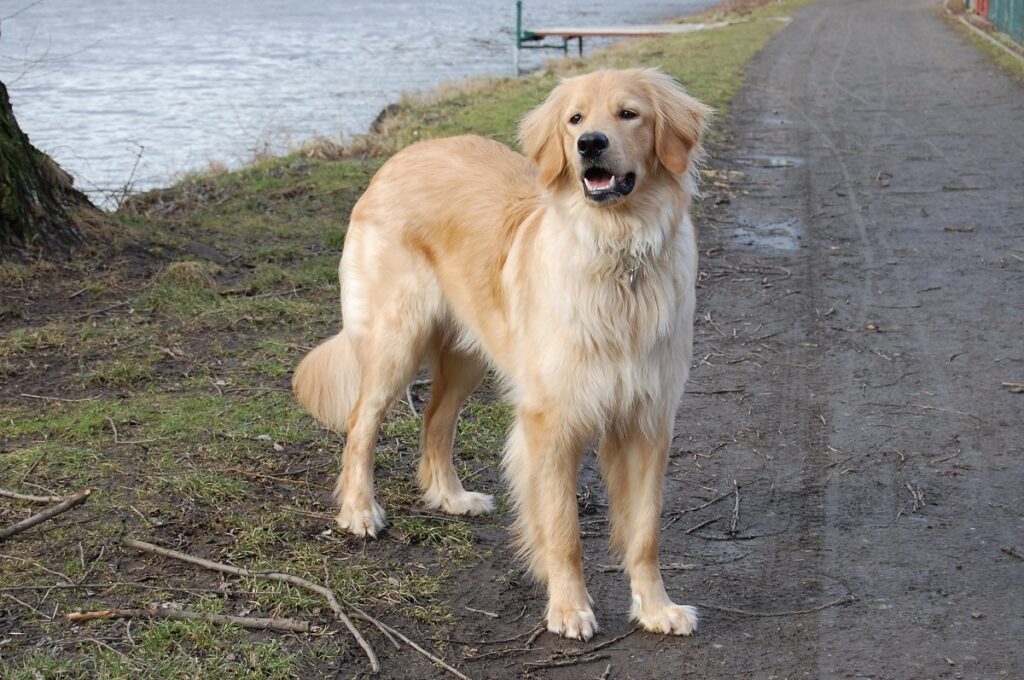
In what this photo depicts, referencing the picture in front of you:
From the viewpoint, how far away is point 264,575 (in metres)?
4.23

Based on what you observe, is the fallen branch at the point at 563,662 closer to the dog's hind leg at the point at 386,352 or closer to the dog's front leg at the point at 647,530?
the dog's front leg at the point at 647,530

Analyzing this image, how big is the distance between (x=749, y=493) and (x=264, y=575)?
84.1 inches

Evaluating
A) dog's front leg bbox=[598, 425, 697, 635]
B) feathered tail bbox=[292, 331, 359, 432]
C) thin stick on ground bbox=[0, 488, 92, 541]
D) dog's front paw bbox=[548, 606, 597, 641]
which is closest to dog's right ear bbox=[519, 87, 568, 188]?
dog's front leg bbox=[598, 425, 697, 635]

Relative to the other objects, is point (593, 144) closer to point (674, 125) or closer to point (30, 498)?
point (674, 125)

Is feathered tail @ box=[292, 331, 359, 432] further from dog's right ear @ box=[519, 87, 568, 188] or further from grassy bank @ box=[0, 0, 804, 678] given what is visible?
dog's right ear @ box=[519, 87, 568, 188]

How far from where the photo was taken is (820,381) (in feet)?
20.6

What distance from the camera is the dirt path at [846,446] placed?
3961 millimetres

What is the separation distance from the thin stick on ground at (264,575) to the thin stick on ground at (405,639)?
63 mm

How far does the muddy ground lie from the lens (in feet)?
12.8

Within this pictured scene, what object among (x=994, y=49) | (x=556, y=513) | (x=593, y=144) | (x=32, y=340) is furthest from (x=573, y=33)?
(x=556, y=513)

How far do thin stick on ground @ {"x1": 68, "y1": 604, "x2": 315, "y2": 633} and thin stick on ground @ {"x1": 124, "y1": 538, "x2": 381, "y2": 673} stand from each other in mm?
129

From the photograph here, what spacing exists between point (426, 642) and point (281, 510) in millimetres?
1155

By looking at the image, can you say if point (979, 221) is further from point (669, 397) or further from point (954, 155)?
point (669, 397)

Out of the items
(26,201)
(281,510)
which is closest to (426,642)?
(281,510)
